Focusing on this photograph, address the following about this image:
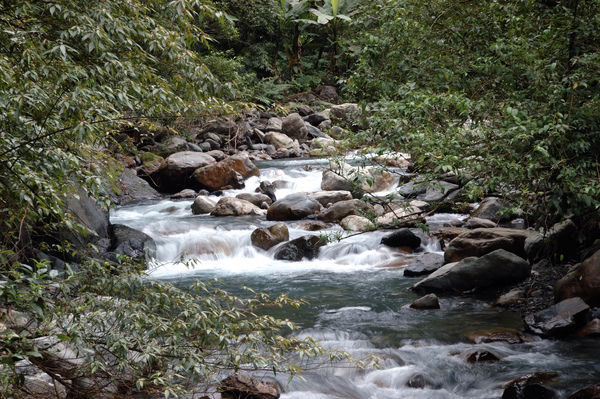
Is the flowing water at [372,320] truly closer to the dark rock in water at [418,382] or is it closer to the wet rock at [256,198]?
the dark rock in water at [418,382]

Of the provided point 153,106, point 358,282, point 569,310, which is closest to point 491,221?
point 358,282

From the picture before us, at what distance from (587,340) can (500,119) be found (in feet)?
9.25

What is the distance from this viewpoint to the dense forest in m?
3.32

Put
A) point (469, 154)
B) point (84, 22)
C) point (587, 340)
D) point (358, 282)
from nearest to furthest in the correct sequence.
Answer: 1. point (84, 22)
2. point (469, 154)
3. point (587, 340)
4. point (358, 282)

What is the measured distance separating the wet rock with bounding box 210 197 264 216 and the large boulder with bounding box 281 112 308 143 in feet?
34.7

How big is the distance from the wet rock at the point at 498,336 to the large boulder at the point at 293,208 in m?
7.75

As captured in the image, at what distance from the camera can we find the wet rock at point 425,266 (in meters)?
9.28

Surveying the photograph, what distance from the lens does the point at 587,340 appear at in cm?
596

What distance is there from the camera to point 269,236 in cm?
1162

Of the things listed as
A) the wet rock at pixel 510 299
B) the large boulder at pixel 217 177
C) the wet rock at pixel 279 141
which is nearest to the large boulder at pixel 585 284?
the wet rock at pixel 510 299

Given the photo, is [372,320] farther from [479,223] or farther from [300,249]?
[479,223]

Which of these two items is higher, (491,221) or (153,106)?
(153,106)

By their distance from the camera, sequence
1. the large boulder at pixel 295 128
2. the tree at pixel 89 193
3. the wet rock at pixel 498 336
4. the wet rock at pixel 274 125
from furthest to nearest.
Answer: the wet rock at pixel 274 125
the large boulder at pixel 295 128
the wet rock at pixel 498 336
the tree at pixel 89 193

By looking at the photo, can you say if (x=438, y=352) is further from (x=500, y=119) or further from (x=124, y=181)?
(x=124, y=181)
